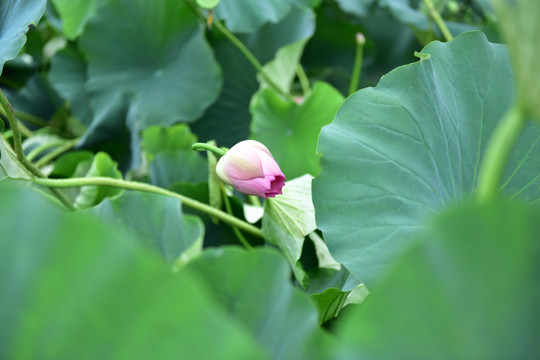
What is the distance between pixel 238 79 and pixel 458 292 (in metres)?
1.08

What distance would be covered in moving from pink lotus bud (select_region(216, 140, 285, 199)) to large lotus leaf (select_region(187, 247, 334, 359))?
0.79ft

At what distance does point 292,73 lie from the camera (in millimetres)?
1206

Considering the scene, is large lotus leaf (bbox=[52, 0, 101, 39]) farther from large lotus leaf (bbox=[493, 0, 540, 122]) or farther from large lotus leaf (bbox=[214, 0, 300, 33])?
large lotus leaf (bbox=[493, 0, 540, 122])

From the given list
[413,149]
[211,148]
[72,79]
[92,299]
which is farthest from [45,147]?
[92,299]

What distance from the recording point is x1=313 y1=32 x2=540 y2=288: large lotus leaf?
62cm

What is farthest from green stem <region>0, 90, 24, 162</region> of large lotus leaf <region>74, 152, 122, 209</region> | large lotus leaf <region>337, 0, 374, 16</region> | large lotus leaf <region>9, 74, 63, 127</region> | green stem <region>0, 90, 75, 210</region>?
large lotus leaf <region>337, 0, 374, 16</region>

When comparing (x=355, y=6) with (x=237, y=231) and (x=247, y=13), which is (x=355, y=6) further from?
(x=237, y=231)

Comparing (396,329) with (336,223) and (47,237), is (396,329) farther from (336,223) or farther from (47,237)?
(336,223)

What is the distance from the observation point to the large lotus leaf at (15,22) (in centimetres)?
71

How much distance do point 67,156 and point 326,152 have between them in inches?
21.6

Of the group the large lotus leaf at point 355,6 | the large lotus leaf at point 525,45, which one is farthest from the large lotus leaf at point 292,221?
the large lotus leaf at point 355,6

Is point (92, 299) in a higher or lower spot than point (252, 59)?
higher

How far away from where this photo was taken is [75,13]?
50.4 inches

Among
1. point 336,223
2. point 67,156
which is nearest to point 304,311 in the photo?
point 336,223
